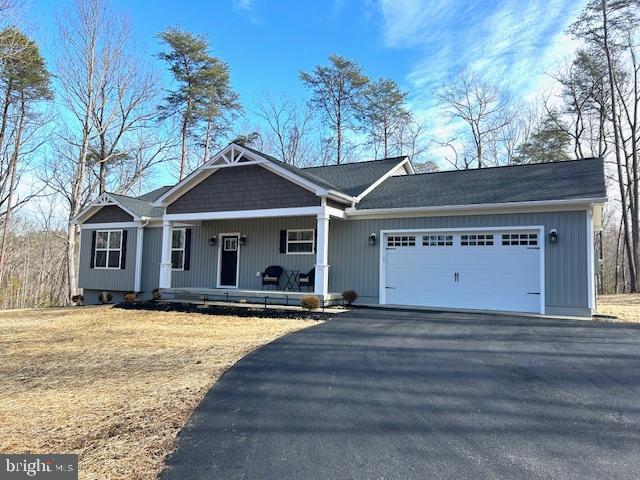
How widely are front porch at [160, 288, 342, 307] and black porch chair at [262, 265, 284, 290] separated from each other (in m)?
0.51

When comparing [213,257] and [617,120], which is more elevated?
[617,120]

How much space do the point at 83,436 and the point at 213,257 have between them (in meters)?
11.4

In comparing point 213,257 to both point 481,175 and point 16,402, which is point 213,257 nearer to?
point 481,175

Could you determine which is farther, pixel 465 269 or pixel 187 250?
pixel 187 250

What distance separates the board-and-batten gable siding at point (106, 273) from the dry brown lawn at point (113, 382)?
19.0 feet

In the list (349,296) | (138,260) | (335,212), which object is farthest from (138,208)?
(349,296)

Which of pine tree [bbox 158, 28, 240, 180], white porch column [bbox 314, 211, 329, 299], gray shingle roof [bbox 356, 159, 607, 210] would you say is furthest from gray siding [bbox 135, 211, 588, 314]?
pine tree [bbox 158, 28, 240, 180]

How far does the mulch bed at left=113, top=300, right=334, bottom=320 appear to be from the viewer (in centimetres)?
1025

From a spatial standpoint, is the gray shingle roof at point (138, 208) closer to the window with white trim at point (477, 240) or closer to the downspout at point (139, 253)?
the downspout at point (139, 253)

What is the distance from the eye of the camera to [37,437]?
356 cm

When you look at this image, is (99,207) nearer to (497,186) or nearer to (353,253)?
(353,253)

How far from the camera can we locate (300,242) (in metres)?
13.3

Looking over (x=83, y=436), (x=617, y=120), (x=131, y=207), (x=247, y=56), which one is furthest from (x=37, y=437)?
(x=617, y=120)

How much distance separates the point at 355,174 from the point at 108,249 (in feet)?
32.1
